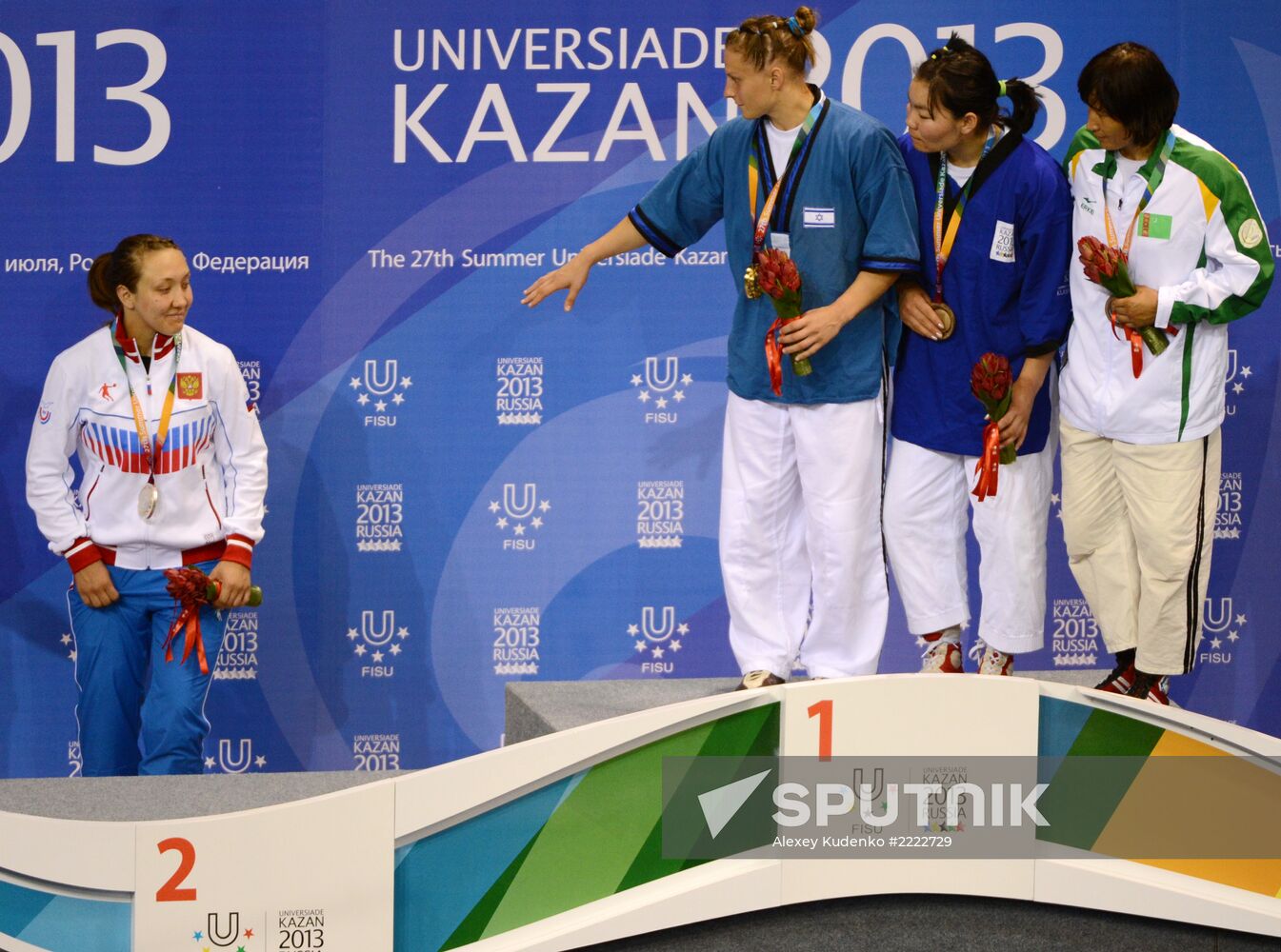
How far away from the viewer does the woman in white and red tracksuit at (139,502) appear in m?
4.58

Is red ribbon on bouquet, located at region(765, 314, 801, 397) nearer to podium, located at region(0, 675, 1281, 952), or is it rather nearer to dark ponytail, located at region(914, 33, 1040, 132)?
dark ponytail, located at region(914, 33, 1040, 132)

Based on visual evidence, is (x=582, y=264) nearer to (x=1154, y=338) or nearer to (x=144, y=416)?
(x=144, y=416)

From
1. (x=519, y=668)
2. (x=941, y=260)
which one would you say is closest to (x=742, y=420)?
(x=941, y=260)

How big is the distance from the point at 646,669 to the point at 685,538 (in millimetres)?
457

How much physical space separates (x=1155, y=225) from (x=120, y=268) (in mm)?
2753

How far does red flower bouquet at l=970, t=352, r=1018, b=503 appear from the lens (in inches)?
161

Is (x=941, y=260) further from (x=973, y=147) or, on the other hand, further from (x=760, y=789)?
(x=760, y=789)

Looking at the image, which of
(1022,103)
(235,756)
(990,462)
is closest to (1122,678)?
(990,462)

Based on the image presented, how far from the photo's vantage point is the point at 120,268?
14.8ft

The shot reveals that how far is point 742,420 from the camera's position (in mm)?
4312

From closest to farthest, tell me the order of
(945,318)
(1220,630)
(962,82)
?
1. (962,82)
2. (945,318)
3. (1220,630)

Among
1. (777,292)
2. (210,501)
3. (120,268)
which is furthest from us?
(210,501)

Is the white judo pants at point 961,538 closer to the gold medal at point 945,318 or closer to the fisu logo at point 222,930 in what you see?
the gold medal at point 945,318

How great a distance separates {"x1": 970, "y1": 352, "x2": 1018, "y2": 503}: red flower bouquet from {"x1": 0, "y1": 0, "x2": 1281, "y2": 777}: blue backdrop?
1.41m
